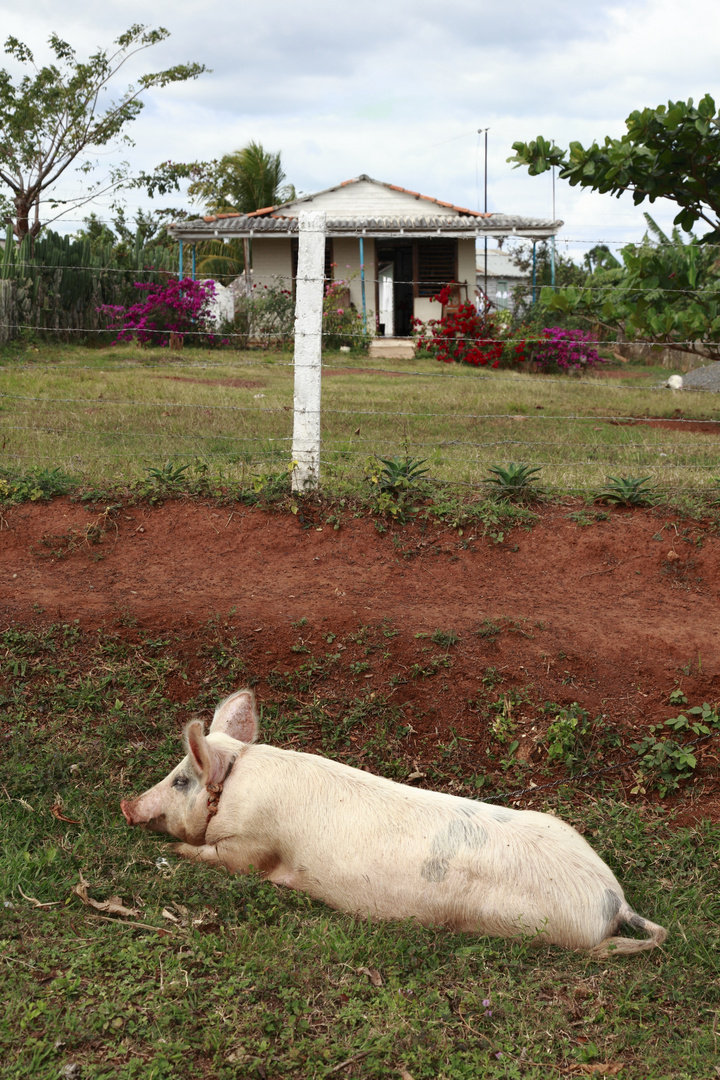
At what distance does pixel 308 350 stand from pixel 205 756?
3073 mm

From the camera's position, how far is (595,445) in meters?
7.46

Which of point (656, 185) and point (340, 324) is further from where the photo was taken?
point (340, 324)

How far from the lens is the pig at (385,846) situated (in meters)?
3.05

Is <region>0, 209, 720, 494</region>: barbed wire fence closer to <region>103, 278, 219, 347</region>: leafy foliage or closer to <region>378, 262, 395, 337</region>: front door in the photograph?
<region>103, 278, 219, 347</region>: leafy foliage

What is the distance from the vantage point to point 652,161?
707cm

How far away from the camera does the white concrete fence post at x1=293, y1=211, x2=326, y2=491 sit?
5.69 metres

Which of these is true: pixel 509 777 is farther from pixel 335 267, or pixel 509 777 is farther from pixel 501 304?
pixel 501 304

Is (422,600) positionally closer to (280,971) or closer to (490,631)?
(490,631)

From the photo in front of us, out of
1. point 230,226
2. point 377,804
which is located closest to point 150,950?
point 377,804

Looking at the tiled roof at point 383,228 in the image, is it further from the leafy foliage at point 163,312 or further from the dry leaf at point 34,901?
the dry leaf at point 34,901

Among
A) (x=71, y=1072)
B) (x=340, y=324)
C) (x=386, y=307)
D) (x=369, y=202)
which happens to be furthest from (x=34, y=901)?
(x=369, y=202)

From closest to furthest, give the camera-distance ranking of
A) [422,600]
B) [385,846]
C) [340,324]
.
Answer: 1. [385,846]
2. [422,600]
3. [340,324]

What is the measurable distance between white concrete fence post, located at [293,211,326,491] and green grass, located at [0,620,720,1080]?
226 cm

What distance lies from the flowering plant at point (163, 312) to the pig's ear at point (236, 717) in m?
12.9
